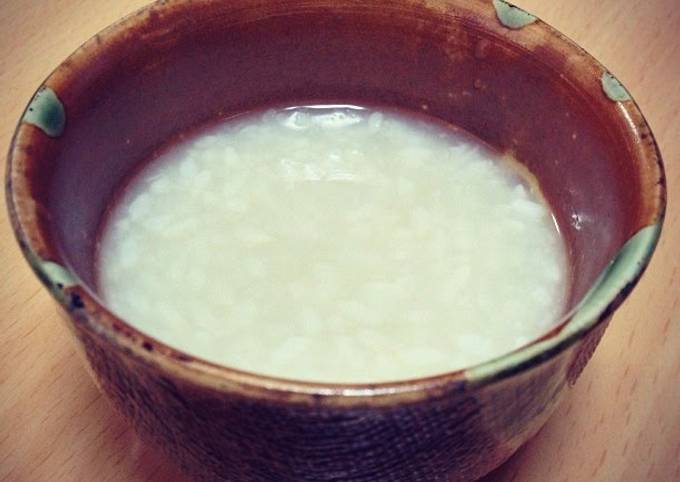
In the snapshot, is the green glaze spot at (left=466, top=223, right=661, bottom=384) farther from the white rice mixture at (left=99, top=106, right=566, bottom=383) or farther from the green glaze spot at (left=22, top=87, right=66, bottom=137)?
the green glaze spot at (left=22, top=87, right=66, bottom=137)

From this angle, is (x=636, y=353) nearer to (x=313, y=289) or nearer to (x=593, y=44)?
(x=313, y=289)

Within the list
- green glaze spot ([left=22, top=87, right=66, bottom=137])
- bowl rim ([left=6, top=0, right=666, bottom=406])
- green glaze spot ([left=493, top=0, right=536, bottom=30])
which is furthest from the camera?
green glaze spot ([left=493, top=0, right=536, bottom=30])

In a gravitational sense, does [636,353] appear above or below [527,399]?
below

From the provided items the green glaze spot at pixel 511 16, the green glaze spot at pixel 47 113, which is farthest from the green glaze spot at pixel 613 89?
the green glaze spot at pixel 47 113

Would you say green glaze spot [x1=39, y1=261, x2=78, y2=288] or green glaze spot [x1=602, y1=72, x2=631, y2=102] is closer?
green glaze spot [x1=39, y1=261, x2=78, y2=288]

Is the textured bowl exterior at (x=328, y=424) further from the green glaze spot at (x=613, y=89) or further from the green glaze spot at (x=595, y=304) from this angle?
the green glaze spot at (x=613, y=89)

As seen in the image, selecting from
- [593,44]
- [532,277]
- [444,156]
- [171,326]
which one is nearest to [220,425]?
[171,326]

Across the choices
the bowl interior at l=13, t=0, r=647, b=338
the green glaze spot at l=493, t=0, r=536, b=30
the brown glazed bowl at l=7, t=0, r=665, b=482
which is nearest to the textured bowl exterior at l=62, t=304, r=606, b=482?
the brown glazed bowl at l=7, t=0, r=665, b=482
